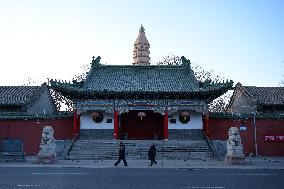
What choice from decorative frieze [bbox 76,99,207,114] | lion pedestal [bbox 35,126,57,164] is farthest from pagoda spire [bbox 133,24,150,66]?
lion pedestal [bbox 35,126,57,164]

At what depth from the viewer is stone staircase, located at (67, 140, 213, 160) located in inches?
989

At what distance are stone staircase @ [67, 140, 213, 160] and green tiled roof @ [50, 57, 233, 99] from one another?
3.56m

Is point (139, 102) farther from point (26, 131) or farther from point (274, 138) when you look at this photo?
point (274, 138)

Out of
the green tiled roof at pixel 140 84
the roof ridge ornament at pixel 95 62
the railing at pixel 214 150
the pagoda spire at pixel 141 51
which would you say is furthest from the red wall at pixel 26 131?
the pagoda spire at pixel 141 51

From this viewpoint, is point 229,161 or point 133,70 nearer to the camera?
point 229,161

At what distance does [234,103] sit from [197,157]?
57.5ft

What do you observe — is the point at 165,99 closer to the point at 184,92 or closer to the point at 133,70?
the point at 184,92

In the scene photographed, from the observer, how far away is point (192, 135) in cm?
2969

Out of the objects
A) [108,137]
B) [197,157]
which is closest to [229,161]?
[197,157]

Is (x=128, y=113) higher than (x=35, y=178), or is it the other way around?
(x=128, y=113)

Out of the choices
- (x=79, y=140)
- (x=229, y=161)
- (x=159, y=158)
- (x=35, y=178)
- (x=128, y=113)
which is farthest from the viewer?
(x=128, y=113)

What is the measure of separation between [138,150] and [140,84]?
6.59m

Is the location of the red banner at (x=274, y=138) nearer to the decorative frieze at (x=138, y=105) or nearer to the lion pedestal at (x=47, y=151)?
the decorative frieze at (x=138, y=105)

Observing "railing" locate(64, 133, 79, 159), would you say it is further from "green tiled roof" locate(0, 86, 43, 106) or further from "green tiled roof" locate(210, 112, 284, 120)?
"green tiled roof" locate(210, 112, 284, 120)
